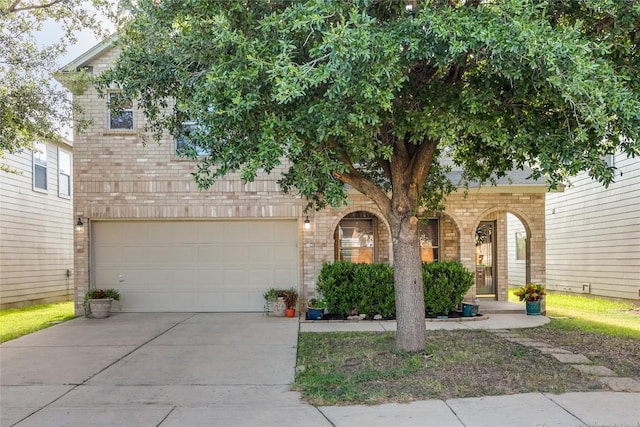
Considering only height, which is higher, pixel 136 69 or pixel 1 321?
pixel 136 69

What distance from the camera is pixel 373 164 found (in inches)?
368

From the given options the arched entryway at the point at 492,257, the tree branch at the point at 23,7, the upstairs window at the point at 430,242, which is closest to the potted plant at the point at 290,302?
the upstairs window at the point at 430,242

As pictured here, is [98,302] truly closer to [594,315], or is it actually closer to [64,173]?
[64,173]

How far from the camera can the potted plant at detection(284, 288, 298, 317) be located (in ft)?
40.6

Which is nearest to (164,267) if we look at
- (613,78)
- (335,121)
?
(335,121)

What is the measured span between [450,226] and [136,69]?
9.27m

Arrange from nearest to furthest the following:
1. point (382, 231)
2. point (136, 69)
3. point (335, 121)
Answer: point (335, 121) < point (136, 69) < point (382, 231)

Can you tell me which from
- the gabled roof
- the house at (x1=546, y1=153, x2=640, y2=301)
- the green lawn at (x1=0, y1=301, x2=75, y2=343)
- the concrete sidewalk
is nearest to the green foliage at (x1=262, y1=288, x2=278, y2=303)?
the concrete sidewalk

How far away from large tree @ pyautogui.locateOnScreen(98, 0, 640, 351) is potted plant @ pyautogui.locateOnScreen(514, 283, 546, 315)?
17.8 feet

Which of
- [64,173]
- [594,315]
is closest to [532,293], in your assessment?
[594,315]

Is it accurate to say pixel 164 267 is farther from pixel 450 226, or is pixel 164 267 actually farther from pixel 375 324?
pixel 450 226

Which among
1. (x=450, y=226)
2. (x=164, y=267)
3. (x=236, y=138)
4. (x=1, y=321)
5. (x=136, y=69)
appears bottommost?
(x=1, y=321)

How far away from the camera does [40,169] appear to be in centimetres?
1675

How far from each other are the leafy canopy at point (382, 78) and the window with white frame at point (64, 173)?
11497 mm
